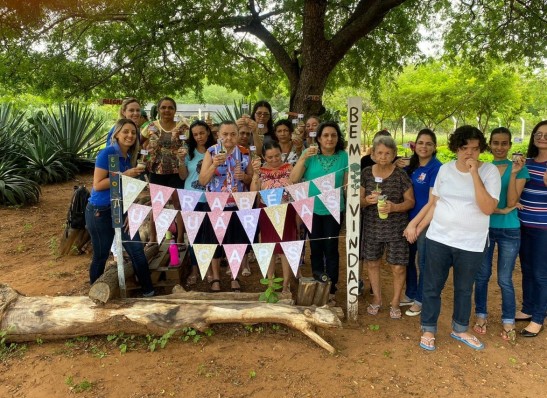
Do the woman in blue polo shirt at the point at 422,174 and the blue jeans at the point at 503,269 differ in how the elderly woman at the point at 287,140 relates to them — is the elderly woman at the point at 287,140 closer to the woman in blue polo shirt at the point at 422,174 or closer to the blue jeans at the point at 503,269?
the woman in blue polo shirt at the point at 422,174

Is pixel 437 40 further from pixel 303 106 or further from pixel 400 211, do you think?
pixel 400 211

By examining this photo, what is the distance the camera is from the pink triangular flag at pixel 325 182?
3.62 metres

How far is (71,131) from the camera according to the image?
10.8 metres

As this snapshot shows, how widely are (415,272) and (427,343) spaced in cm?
88

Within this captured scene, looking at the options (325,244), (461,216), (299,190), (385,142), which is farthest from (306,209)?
(461,216)

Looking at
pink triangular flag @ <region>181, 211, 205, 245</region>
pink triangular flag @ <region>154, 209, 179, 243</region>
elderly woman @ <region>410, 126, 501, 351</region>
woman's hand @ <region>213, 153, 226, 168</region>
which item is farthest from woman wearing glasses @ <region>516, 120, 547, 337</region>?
pink triangular flag @ <region>154, 209, 179, 243</region>

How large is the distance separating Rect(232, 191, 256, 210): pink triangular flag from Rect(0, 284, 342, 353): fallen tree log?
0.91 metres

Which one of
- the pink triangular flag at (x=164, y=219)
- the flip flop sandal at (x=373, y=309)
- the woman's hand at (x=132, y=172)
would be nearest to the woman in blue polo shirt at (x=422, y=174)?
the flip flop sandal at (x=373, y=309)

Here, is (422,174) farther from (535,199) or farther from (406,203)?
(535,199)

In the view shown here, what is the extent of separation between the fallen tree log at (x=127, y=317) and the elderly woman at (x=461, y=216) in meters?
0.98

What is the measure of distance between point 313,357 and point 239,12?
7071 millimetres

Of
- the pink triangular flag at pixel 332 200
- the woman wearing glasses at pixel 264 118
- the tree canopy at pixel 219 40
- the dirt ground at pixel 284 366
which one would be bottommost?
the dirt ground at pixel 284 366

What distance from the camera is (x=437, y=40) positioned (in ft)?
32.8

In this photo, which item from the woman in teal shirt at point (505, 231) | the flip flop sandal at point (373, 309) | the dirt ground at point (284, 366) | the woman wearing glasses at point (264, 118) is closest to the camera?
the dirt ground at point (284, 366)
